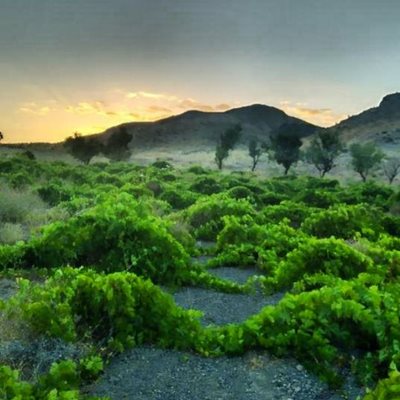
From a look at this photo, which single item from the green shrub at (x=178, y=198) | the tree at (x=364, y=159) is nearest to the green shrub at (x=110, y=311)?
the green shrub at (x=178, y=198)

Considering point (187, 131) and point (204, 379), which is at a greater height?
point (187, 131)

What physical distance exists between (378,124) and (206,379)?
446ft

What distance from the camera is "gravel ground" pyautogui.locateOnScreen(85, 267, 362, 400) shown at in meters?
5.70

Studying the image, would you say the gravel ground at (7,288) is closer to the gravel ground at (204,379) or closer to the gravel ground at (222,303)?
the gravel ground at (222,303)

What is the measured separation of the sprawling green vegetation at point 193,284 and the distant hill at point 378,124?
98.0 meters

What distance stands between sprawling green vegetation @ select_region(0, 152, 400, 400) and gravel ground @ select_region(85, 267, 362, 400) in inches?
6.1

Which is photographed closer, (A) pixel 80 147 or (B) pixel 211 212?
(B) pixel 211 212

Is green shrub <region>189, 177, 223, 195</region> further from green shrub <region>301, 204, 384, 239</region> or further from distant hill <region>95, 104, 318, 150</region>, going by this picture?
distant hill <region>95, 104, 318, 150</region>

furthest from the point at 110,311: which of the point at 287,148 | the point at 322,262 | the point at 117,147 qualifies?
the point at 117,147

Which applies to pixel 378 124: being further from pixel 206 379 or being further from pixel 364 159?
pixel 206 379

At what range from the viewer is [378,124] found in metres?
134

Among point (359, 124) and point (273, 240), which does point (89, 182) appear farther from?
point (359, 124)

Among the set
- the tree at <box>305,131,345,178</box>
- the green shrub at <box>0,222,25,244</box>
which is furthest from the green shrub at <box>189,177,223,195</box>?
the tree at <box>305,131,345,178</box>

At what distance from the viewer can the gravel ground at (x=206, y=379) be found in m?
5.70
